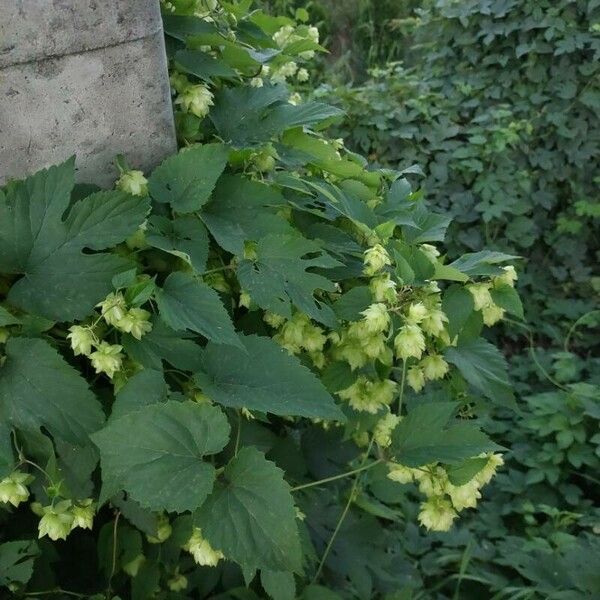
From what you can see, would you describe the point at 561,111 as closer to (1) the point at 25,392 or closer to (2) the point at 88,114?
(2) the point at 88,114

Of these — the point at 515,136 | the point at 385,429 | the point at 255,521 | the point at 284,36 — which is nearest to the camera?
the point at 255,521

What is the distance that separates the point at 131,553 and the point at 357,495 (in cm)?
57

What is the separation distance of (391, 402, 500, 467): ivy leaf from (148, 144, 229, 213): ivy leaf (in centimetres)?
44

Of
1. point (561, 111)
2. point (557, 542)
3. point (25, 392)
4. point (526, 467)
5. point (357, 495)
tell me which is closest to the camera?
point (25, 392)

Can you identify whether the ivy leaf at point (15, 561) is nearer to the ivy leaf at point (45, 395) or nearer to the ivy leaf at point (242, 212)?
the ivy leaf at point (45, 395)

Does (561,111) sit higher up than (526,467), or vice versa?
(561,111)

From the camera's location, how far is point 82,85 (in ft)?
3.20

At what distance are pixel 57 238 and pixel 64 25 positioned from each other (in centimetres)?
28

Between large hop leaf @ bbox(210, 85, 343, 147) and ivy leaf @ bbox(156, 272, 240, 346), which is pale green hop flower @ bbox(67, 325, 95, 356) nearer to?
ivy leaf @ bbox(156, 272, 240, 346)

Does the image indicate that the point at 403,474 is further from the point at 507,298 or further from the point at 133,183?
the point at 133,183

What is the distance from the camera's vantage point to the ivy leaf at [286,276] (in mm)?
963

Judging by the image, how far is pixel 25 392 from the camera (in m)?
0.85

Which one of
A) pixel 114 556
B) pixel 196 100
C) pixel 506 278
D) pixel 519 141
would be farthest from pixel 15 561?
pixel 519 141

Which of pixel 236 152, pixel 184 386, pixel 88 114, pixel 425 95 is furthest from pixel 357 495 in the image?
pixel 425 95
